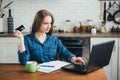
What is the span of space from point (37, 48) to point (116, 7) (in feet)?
7.58

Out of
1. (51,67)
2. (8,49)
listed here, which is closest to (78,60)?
(51,67)

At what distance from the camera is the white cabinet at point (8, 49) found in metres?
4.06

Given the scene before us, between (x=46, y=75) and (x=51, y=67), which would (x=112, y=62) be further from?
(x=46, y=75)

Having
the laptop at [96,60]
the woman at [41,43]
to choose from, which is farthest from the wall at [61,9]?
the laptop at [96,60]

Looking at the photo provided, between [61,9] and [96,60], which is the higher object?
[61,9]

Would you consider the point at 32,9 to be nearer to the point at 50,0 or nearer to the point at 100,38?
the point at 50,0

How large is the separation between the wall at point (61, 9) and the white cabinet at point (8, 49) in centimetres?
60

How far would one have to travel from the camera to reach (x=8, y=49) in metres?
4.11

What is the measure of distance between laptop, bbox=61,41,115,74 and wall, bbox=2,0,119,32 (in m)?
2.34

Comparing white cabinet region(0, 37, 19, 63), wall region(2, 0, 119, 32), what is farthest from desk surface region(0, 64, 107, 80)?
wall region(2, 0, 119, 32)

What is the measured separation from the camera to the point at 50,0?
4.45 metres

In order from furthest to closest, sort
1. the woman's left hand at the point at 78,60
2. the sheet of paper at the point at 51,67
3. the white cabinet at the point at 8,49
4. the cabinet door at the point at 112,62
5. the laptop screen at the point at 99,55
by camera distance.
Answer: the white cabinet at the point at 8,49
the cabinet door at the point at 112,62
the woman's left hand at the point at 78,60
the sheet of paper at the point at 51,67
the laptop screen at the point at 99,55

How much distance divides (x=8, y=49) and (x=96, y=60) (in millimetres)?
2381

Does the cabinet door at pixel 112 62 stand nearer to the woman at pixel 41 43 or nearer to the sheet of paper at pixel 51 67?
the woman at pixel 41 43
